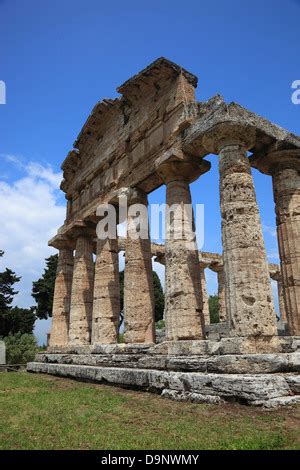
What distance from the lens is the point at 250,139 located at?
432 inches

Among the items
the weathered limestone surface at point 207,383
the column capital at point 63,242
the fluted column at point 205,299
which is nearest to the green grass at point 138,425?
the weathered limestone surface at point 207,383

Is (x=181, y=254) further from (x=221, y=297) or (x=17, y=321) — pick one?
(x=17, y=321)

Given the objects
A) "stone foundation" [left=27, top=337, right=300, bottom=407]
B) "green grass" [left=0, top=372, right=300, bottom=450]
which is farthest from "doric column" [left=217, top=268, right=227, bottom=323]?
"green grass" [left=0, top=372, right=300, bottom=450]

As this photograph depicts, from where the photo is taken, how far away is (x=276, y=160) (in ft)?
40.1

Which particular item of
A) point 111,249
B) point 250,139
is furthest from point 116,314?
point 250,139

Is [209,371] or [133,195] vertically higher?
[133,195]

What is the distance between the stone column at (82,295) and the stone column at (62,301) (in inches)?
71.6

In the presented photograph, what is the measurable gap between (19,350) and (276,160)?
20315 millimetres

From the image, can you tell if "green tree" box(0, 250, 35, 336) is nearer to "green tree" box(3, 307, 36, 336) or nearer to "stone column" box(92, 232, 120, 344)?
"green tree" box(3, 307, 36, 336)

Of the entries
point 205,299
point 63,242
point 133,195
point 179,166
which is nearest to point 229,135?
point 179,166

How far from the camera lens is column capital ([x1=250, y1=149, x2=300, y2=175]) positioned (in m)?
12.1

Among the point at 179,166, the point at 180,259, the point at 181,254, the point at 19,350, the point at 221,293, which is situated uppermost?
the point at 179,166

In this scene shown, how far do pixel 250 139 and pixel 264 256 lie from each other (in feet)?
12.0

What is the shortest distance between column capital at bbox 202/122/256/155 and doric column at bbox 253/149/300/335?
1.59 metres
